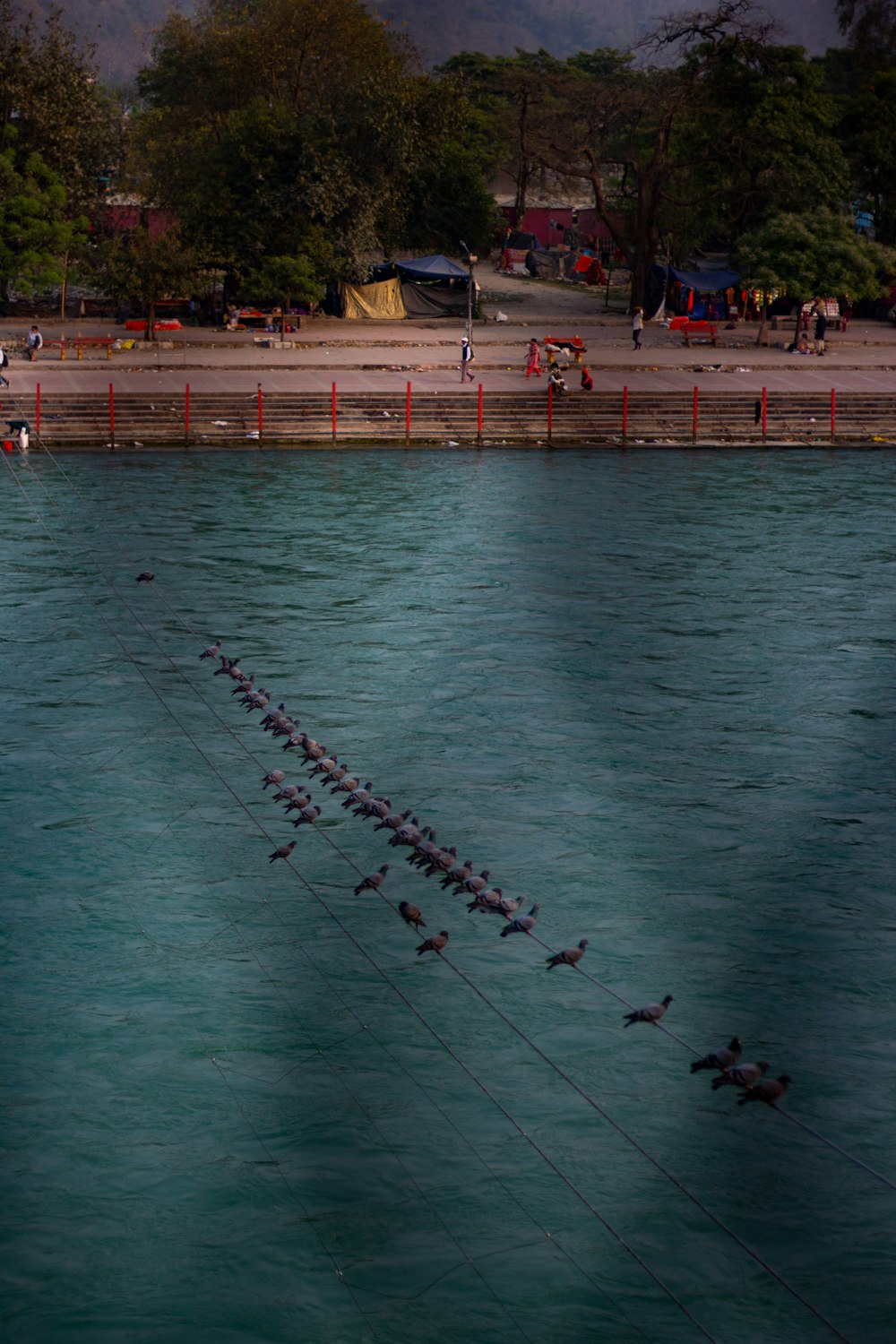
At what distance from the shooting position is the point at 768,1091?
14.0 meters

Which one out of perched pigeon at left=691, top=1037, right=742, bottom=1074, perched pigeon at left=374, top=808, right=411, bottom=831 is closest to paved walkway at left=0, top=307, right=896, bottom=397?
perched pigeon at left=374, top=808, right=411, bottom=831

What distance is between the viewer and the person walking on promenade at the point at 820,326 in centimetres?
5709

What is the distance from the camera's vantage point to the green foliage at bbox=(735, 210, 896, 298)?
183ft

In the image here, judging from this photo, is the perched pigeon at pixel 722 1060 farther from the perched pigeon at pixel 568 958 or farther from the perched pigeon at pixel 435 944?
the perched pigeon at pixel 435 944

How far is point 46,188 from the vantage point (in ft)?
189

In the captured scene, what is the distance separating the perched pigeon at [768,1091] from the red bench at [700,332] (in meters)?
47.9

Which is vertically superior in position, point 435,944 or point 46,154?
point 46,154

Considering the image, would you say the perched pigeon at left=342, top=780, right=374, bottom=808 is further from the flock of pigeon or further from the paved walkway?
the paved walkway

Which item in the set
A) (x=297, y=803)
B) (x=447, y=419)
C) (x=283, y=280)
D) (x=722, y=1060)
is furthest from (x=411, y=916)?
(x=283, y=280)

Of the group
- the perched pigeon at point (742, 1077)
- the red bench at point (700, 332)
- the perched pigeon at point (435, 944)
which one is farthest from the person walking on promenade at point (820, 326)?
the perched pigeon at point (742, 1077)

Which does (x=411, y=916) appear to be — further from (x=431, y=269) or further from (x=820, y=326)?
(x=431, y=269)

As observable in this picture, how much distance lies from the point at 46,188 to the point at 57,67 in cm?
Result: 648

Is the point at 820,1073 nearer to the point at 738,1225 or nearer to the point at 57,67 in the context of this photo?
the point at 738,1225

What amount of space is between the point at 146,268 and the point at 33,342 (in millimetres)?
4897
